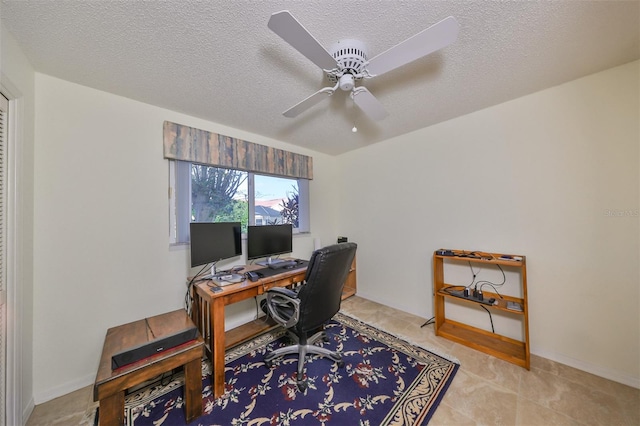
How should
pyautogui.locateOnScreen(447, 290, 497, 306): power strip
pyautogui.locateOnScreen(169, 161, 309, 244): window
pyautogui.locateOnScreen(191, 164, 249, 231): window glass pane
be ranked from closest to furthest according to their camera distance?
pyautogui.locateOnScreen(447, 290, 497, 306): power strip → pyautogui.locateOnScreen(169, 161, 309, 244): window → pyautogui.locateOnScreen(191, 164, 249, 231): window glass pane

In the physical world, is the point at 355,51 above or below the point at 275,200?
above

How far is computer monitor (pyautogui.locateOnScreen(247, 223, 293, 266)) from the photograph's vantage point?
2324 millimetres

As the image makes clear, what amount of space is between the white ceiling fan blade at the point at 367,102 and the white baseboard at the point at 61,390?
118 inches

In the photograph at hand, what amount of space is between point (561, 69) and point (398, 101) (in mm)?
1167

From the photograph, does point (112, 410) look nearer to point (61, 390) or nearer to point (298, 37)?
point (61, 390)

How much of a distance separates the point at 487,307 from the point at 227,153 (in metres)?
3.26

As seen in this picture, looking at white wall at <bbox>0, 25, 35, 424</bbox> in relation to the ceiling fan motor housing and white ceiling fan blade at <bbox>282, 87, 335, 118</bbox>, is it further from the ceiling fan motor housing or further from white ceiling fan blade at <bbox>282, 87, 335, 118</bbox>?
the ceiling fan motor housing

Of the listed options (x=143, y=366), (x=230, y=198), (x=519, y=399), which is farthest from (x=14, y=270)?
(x=519, y=399)

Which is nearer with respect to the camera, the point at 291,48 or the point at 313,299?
the point at 291,48

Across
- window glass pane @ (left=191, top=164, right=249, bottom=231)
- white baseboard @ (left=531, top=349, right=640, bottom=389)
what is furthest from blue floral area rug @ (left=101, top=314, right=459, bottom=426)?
window glass pane @ (left=191, top=164, right=249, bottom=231)

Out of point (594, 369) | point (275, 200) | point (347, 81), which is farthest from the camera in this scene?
point (275, 200)

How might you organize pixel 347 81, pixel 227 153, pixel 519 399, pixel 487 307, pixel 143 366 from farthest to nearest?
pixel 227 153 → pixel 487 307 → pixel 519 399 → pixel 347 81 → pixel 143 366

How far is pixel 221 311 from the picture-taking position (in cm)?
164

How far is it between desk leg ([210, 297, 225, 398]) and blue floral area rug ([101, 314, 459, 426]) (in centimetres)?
9
